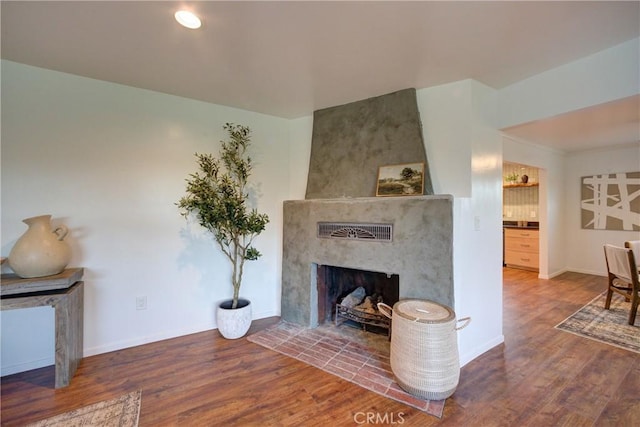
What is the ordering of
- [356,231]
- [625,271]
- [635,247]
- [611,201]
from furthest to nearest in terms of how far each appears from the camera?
[611,201], [635,247], [625,271], [356,231]

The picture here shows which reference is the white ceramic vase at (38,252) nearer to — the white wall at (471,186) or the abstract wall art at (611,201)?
the white wall at (471,186)

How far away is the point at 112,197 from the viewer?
2.64 meters

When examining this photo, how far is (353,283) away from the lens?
3400mm

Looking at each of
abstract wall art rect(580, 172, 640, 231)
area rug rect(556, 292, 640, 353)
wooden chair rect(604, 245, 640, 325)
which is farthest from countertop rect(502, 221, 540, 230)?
wooden chair rect(604, 245, 640, 325)

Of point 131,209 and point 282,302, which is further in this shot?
point 282,302

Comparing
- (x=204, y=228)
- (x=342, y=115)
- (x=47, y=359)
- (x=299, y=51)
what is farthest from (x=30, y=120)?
(x=342, y=115)

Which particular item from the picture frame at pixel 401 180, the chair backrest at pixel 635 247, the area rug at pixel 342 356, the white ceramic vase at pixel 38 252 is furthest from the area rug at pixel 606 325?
the white ceramic vase at pixel 38 252

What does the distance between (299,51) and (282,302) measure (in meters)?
2.50

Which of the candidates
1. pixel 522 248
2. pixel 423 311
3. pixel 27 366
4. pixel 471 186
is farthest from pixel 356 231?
pixel 522 248

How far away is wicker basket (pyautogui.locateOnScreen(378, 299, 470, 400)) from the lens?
192 cm

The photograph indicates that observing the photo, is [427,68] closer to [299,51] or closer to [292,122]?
[299,51]

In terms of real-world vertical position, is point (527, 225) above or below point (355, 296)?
above

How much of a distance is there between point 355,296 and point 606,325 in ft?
8.94

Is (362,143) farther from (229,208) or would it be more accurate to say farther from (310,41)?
(229,208)
